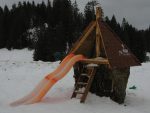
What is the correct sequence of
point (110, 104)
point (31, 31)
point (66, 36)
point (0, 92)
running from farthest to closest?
point (31, 31) < point (66, 36) < point (0, 92) < point (110, 104)

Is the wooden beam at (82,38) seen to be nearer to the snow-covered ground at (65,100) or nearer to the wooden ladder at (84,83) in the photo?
the wooden ladder at (84,83)

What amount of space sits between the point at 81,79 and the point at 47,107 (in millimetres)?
2531

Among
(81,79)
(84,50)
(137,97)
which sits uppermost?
Result: (84,50)

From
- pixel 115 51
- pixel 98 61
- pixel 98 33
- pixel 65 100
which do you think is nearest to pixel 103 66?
pixel 98 61

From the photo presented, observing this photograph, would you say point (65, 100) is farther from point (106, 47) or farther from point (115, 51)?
point (115, 51)

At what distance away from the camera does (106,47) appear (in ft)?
38.8

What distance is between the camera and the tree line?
69812 mm

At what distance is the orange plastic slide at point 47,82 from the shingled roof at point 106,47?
1.96 ft

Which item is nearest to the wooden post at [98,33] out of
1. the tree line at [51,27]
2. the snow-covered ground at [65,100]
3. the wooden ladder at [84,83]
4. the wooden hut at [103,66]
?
the wooden hut at [103,66]

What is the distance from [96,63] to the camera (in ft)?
38.7

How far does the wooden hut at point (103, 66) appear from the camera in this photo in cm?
1167

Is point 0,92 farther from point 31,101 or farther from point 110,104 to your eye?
point 110,104

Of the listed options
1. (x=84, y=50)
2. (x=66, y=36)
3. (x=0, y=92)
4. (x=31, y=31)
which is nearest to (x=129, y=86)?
(x=84, y=50)

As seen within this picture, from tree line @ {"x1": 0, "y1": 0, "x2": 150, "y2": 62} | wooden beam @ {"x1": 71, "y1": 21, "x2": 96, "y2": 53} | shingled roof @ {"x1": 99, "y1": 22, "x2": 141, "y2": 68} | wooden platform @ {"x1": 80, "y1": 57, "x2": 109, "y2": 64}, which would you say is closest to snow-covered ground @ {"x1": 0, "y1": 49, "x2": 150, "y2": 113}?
wooden platform @ {"x1": 80, "y1": 57, "x2": 109, "y2": 64}
